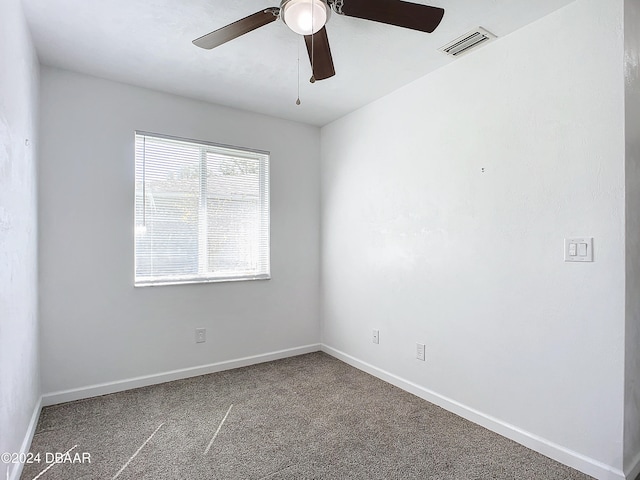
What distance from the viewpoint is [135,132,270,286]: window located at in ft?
9.96

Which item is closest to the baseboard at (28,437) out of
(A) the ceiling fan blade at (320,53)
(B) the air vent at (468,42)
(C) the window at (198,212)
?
(C) the window at (198,212)

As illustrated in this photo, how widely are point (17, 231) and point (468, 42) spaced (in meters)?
2.85

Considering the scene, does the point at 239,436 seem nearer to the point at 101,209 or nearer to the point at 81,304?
the point at 81,304

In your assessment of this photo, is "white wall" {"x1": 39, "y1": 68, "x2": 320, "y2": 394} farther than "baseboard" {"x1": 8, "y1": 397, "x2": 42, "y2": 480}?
Yes

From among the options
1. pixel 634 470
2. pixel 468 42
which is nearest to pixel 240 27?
pixel 468 42

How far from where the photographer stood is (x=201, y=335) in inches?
129

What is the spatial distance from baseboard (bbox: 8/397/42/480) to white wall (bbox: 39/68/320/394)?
0.23m

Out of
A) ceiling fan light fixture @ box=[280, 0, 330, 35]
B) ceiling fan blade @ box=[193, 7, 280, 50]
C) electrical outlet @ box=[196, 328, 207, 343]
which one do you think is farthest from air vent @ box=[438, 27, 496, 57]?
electrical outlet @ box=[196, 328, 207, 343]

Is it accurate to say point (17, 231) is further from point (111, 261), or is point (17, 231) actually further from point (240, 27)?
point (240, 27)

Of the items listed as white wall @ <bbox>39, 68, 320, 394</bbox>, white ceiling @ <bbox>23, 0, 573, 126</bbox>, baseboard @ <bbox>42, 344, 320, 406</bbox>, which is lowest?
baseboard @ <bbox>42, 344, 320, 406</bbox>

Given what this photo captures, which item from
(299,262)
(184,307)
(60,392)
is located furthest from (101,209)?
(299,262)

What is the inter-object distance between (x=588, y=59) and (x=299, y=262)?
282cm

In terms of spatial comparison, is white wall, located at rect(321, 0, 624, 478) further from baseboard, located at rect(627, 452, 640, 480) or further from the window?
the window

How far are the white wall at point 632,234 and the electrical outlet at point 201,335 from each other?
116 inches
